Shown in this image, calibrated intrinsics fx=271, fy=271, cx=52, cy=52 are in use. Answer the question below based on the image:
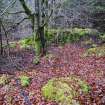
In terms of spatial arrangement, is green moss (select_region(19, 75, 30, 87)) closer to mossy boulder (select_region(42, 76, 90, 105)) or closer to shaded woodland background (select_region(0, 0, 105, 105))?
shaded woodland background (select_region(0, 0, 105, 105))

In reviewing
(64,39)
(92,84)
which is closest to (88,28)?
(64,39)

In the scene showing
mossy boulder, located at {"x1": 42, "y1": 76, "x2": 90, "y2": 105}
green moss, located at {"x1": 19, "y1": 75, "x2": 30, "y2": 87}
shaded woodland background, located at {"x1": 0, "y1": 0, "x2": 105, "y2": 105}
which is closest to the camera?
mossy boulder, located at {"x1": 42, "y1": 76, "x2": 90, "y2": 105}

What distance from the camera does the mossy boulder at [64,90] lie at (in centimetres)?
752

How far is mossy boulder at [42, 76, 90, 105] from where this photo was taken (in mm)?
7516

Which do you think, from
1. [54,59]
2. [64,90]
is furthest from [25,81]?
[54,59]

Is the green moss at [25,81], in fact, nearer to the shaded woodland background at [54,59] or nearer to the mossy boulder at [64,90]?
the shaded woodland background at [54,59]

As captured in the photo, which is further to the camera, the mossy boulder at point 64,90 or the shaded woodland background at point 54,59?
the shaded woodland background at point 54,59

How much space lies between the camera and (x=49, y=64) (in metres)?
15.1

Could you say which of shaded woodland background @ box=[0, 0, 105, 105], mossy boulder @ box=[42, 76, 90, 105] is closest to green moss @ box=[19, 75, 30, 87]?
shaded woodland background @ box=[0, 0, 105, 105]

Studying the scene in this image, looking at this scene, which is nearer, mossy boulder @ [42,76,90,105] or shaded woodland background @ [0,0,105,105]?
mossy boulder @ [42,76,90,105]

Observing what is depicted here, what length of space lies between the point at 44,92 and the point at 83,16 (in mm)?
21221

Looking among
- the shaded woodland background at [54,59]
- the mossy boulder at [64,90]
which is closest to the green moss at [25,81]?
the shaded woodland background at [54,59]

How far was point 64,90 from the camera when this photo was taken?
778 centimetres

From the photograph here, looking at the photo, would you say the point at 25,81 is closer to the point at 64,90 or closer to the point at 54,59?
the point at 64,90
